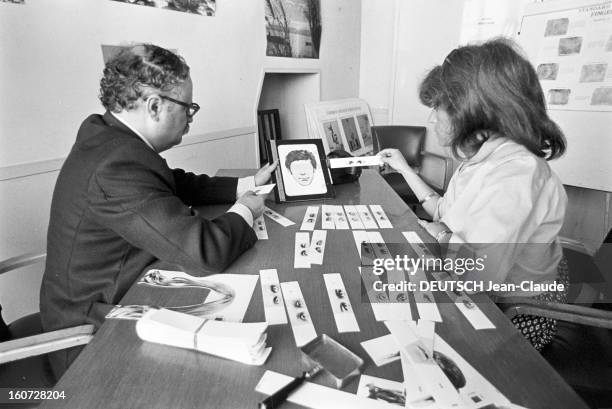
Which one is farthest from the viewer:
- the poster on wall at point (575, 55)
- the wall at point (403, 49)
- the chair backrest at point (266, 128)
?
the wall at point (403, 49)

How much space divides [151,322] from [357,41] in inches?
162

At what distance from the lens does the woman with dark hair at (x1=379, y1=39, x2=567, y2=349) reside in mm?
1116

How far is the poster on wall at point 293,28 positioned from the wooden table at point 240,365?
9.08 ft

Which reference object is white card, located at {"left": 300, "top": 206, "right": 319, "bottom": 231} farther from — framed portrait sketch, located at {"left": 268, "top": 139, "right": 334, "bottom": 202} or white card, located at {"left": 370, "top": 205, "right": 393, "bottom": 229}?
white card, located at {"left": 370, "top": 205, "right": 393, "bottom": 229}

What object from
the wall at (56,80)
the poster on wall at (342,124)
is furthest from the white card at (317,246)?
the poster on wall at (342,124)

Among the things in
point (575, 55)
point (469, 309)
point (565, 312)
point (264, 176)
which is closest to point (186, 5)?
point (264, 176)

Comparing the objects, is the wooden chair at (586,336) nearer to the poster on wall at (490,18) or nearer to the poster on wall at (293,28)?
the poster on wall at (490,18)

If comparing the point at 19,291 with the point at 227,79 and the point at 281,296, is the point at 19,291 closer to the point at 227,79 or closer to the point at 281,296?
the point at 281,296

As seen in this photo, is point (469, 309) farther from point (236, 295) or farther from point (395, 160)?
point (395, 160)

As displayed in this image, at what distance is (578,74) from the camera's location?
271cm

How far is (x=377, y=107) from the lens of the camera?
14.4 feet

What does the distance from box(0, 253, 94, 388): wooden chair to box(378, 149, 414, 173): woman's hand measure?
137 centimetres

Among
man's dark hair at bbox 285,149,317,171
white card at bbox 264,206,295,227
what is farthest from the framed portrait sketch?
white card at bbox 264,206,295,227

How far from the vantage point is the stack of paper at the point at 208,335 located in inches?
30.2
